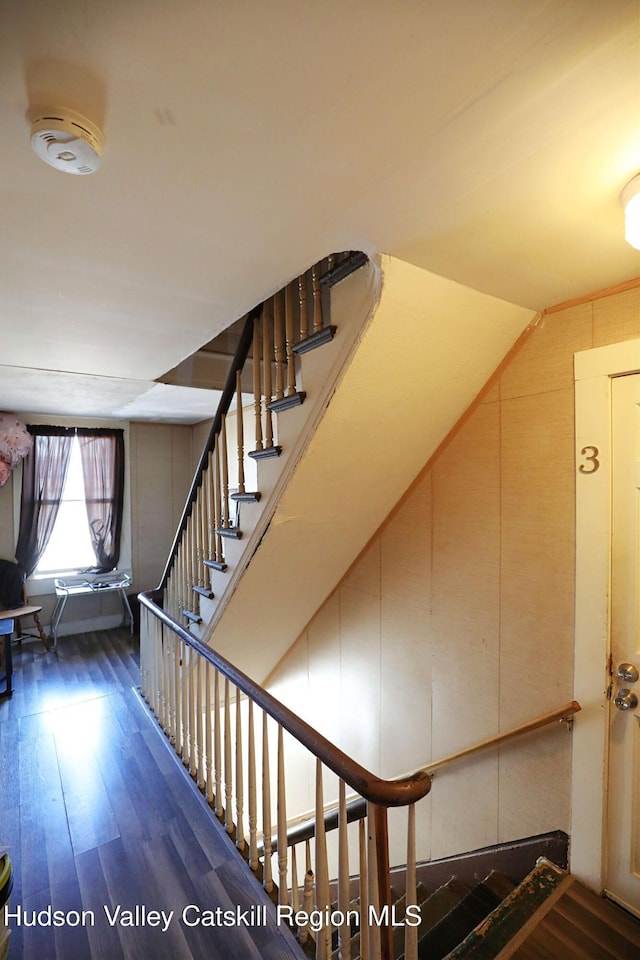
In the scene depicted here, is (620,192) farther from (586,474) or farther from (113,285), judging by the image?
(113,285)

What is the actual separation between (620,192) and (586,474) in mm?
917

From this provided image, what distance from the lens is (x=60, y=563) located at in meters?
4.77

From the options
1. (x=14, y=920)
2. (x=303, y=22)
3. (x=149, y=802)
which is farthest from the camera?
(x=149, y=802)

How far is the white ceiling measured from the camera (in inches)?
24.5

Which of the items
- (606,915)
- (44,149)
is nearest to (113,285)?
(44,149)

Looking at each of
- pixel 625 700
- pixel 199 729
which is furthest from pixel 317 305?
pixel 199 729

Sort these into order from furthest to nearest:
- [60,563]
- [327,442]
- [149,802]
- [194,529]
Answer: [60,563]
[194,529]
[149,802]
[327,442]

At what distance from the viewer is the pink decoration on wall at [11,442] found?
4.16 meters

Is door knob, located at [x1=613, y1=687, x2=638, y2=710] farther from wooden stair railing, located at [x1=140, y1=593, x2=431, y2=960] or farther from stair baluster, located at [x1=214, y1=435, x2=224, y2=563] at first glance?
stair baluster, located at [x1=214, y1=435, x2=224, y2=563]

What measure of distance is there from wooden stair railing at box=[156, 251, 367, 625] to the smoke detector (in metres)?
0.82

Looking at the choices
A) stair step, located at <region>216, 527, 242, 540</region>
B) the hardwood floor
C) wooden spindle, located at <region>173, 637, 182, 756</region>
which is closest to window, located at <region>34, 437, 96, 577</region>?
the hardwood floor

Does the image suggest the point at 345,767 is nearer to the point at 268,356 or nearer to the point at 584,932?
the point at 584,932

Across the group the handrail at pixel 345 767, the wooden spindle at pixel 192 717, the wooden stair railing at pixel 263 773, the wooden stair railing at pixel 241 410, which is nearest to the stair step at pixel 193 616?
the wooden stair railing at pixel 241 410

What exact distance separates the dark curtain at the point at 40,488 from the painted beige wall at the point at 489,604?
3758mm
